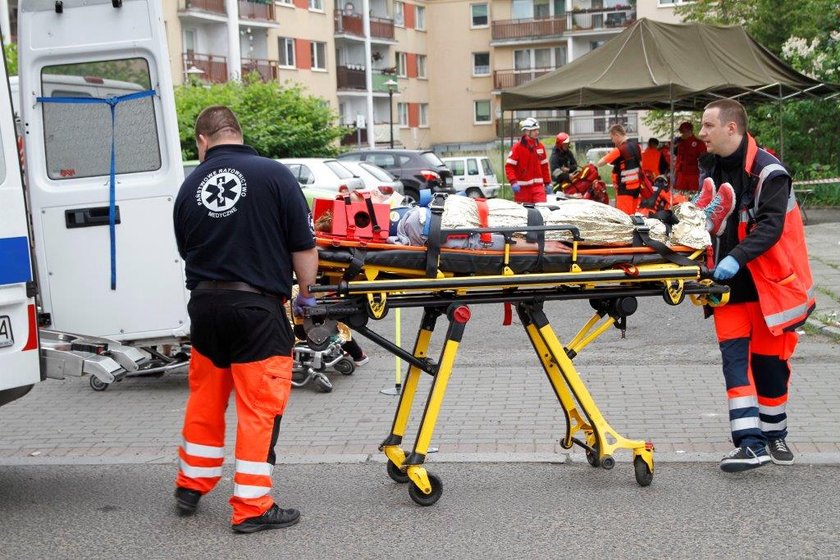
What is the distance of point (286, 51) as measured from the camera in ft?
172

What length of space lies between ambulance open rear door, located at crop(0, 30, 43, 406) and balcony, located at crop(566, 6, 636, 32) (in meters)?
58.8

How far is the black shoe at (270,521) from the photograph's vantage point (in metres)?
5.07

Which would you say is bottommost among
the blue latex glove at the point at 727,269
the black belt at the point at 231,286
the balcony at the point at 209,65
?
the blue latex glove at the point at 727,269

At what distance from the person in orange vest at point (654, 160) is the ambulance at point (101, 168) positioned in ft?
39.3

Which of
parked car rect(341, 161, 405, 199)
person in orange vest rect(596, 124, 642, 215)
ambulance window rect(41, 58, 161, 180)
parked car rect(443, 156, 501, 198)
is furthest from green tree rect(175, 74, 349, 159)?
ambulance window rect(41, 58, 161, 180)

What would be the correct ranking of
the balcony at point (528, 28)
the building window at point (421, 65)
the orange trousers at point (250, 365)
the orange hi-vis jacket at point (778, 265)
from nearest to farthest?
1. the orange trousers at point (250, 365)
2. the orange hi-vis jacket at point (778, 265)
3. the balcony at point (528, 28)
4. the building window at point (421, 65)

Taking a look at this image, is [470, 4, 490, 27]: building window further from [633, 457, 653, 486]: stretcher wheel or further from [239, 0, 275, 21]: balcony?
[633, 457, 653, 486]: stretcher wheel

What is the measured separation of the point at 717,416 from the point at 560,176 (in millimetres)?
12571

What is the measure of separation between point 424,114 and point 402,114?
2.57 meters

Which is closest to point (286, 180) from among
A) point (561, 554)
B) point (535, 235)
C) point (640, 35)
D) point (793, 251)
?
point (535, 235)

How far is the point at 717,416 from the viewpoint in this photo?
7.04 m

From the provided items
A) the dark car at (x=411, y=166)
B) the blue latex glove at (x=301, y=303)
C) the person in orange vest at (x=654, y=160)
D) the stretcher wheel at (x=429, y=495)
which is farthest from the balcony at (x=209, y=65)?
the stretcher wheel at (x=429, y=495)

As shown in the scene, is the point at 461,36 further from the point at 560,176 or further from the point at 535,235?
the point at 535,235

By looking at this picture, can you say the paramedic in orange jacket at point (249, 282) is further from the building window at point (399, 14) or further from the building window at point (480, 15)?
the building window at point (480, 15)
